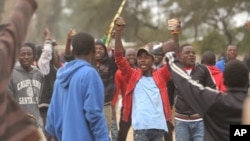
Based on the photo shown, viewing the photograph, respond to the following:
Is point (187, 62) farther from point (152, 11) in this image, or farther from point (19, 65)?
→ point (152, 11)

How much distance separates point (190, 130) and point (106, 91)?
1.96m

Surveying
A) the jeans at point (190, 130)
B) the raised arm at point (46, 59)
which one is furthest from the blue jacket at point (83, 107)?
the raised arm at point (46, 59)

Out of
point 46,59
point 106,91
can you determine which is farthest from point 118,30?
point 106,91

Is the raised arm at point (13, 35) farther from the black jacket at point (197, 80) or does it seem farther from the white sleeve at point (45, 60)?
the white sleeve at point (45, 60)

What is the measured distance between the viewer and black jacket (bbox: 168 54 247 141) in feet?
15.2

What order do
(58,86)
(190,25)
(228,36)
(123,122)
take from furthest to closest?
(190,25)
(228,36)
(123,122)
(58,86)

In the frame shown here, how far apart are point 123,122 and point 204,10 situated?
64.4 ft

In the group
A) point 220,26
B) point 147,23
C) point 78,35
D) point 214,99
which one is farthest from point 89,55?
point 147,23

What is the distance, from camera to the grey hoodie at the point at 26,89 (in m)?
8.20

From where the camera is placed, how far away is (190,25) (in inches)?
1182

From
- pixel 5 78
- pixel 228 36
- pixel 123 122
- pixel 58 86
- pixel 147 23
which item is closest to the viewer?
pixel 5 78

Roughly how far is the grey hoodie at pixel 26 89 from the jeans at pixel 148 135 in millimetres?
1414

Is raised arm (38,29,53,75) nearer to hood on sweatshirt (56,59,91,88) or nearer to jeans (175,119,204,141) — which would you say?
jeans (175,119,204,141)

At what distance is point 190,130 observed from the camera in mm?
8477
